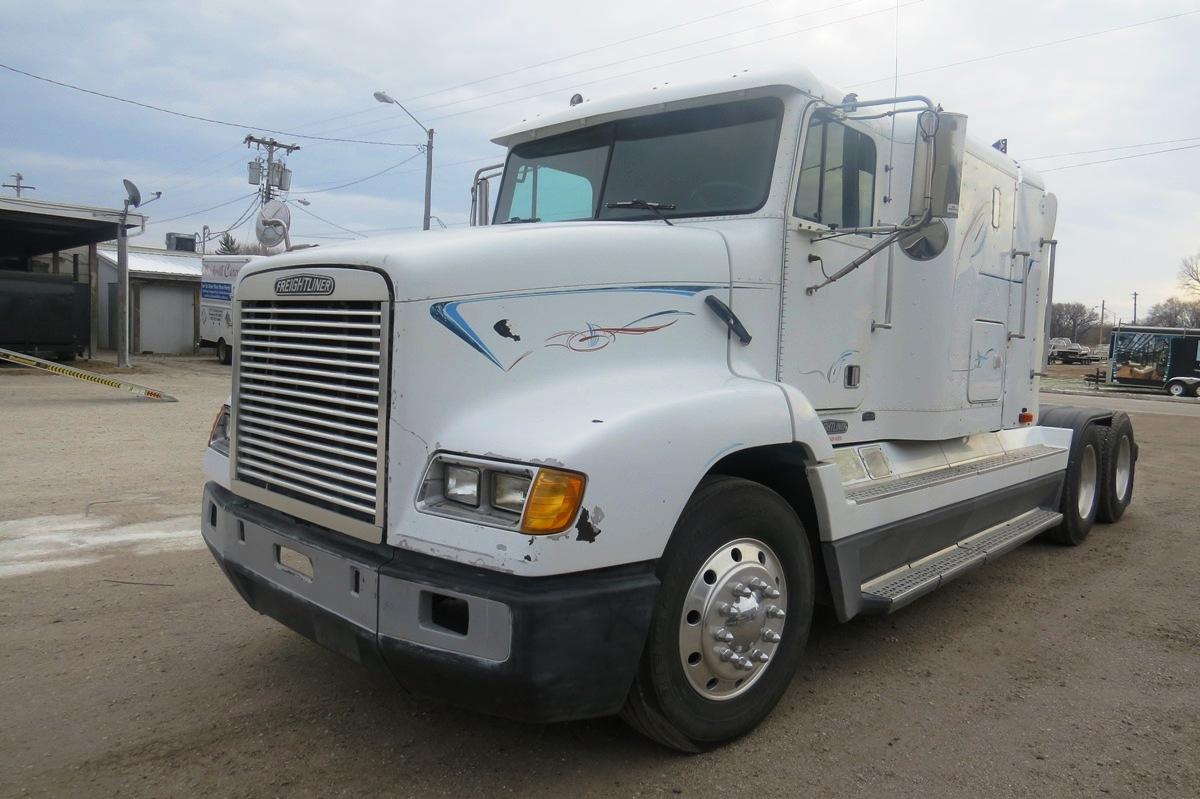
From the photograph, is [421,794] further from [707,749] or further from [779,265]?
[779,265]

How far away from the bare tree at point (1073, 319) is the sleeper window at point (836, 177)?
4164 inches

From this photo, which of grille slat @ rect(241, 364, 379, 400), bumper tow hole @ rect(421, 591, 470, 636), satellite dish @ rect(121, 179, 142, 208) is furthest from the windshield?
satellite dish @ rect(121, 179, 142, 208)

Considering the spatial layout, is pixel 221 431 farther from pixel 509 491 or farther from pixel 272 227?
pixel 272 227

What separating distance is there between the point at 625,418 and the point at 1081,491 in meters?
5.68

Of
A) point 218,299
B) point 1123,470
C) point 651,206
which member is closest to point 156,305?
point 218,299

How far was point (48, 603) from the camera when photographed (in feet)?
15.5

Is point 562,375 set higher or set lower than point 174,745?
higher

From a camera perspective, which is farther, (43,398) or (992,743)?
(43,398)

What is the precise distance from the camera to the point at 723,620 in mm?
3178

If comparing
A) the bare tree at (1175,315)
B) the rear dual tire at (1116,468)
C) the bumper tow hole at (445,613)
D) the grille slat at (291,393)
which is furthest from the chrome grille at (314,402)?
the bare tree at (1175,315)

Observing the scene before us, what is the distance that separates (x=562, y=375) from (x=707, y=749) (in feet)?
4.88

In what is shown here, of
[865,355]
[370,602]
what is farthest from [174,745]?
[865,355]

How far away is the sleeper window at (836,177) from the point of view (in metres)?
4.04

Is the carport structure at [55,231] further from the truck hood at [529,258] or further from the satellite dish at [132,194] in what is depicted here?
the truck hood at [529,258]
